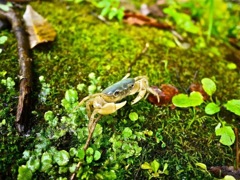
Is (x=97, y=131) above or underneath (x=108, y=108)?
underneath

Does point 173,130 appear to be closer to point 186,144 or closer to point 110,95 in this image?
point 186,144

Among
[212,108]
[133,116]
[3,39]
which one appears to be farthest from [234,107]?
[3,39]

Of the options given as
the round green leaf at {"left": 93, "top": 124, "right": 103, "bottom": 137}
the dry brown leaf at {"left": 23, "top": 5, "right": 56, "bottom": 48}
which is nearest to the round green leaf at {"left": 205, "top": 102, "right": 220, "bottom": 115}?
the round green leaf at {"left": 93, "top": 124, "right": 103, "bottom": 137}

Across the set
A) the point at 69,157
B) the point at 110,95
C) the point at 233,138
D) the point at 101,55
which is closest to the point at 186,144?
the point at 233,138

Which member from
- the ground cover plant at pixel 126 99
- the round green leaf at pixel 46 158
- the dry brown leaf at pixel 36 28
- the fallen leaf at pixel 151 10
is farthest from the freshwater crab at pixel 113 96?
the fallen leaf at pixel 151 10

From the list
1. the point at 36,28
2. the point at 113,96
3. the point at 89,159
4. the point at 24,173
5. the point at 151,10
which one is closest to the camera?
the point at 24,173

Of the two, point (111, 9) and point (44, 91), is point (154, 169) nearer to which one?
point (44, 91)
